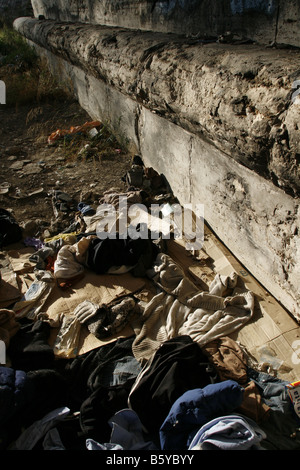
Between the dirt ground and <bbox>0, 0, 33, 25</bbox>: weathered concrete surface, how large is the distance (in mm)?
7702

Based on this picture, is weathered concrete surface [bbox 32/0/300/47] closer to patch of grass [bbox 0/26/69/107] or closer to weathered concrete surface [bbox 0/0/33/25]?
patch of grass [bbox 0/26/69/107]

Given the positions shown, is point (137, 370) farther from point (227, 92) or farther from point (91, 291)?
point (227, 92)

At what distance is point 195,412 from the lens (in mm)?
1594

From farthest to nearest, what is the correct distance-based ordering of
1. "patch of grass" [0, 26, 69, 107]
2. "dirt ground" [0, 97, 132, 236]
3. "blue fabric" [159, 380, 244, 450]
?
"patch of grass" [0, 26, 69, 107], "dirt ground" [0, 97, 132, 236], "blue fabric" [159, 380, 244, 450]

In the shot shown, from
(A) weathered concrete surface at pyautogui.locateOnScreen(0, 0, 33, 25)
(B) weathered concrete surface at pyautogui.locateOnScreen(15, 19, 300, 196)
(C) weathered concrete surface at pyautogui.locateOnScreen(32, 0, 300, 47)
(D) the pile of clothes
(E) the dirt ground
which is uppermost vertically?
(A) weathered concrete surface at pyautogui.locateOnScreen(0, 0, 33, 25)

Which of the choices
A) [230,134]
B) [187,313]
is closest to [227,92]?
[230,134]

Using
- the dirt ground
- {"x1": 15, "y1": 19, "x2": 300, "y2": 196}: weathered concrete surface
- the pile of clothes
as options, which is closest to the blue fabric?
the pile of clothes

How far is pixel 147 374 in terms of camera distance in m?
1.90

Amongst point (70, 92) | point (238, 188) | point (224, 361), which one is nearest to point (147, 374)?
point (224, 361)

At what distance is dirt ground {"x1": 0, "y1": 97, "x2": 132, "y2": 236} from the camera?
3.88 m

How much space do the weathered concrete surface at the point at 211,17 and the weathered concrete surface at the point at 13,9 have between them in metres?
8.00

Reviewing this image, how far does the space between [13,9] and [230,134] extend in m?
12.8
